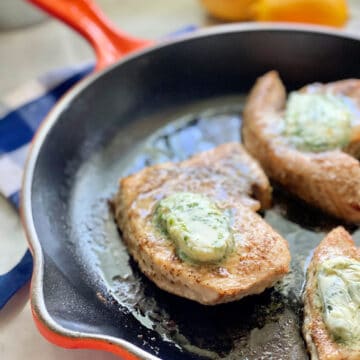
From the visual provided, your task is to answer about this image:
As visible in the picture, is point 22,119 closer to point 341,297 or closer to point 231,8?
point 231,8

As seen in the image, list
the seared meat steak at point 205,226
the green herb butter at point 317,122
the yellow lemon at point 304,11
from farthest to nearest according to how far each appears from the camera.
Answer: the yellow lemon at point 304,11 → the green herb butter at point 317,122 → the seared meat steak at point 205,226

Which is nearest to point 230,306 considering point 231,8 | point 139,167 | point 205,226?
point 205,226

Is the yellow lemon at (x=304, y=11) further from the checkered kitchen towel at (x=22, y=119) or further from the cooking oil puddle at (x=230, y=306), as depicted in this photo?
the cooking oil puddle at (x=230, y=306)

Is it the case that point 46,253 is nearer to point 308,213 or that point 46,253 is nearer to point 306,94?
point 308,213

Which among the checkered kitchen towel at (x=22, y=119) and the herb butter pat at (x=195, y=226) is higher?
the checkered kitchen towel at (x=22, y=119)

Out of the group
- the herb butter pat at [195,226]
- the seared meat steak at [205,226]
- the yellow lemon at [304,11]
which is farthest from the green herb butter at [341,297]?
the yellow lemon at [304,11]

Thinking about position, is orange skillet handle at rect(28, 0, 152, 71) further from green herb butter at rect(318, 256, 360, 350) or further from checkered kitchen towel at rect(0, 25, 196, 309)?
green herb butter at rect(318, 256, 360, 350)
